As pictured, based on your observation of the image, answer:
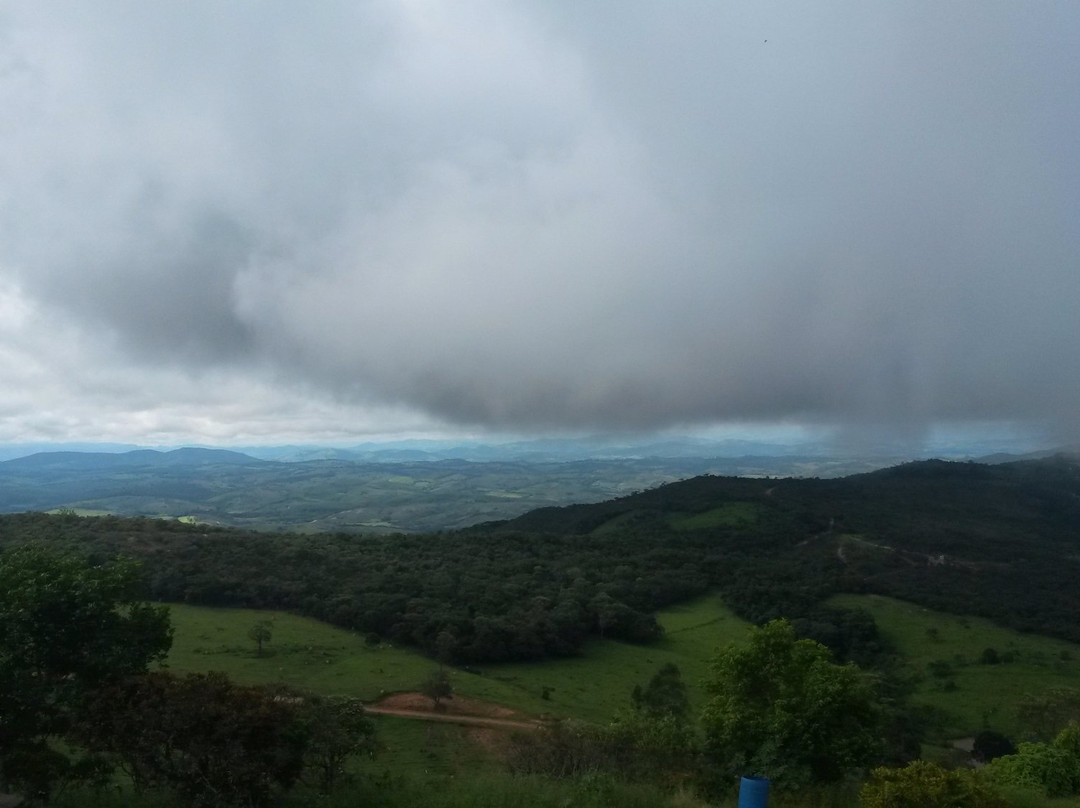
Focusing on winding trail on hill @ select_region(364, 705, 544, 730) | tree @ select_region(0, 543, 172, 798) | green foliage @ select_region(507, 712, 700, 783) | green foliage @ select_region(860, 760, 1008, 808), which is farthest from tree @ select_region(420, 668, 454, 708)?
green foliage @ select_region(860, 760, 1008, 808)

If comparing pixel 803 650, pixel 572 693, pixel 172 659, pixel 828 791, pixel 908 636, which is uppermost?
pixel 803 650

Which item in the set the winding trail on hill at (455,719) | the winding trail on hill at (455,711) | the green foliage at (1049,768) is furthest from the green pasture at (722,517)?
the green foliage at (1049,768)

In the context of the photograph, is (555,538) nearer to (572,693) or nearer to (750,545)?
(750,545)

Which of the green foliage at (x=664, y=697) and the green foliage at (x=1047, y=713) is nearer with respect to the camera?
the green foliage at (x=664, y=697)

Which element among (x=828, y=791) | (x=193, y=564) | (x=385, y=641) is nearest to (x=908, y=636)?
(x=385, y=641)

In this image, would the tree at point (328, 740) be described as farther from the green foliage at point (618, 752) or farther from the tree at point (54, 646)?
the green foliage at point (618, 752)

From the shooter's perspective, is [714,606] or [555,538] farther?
[555,538]

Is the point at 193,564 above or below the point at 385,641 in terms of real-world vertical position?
above
